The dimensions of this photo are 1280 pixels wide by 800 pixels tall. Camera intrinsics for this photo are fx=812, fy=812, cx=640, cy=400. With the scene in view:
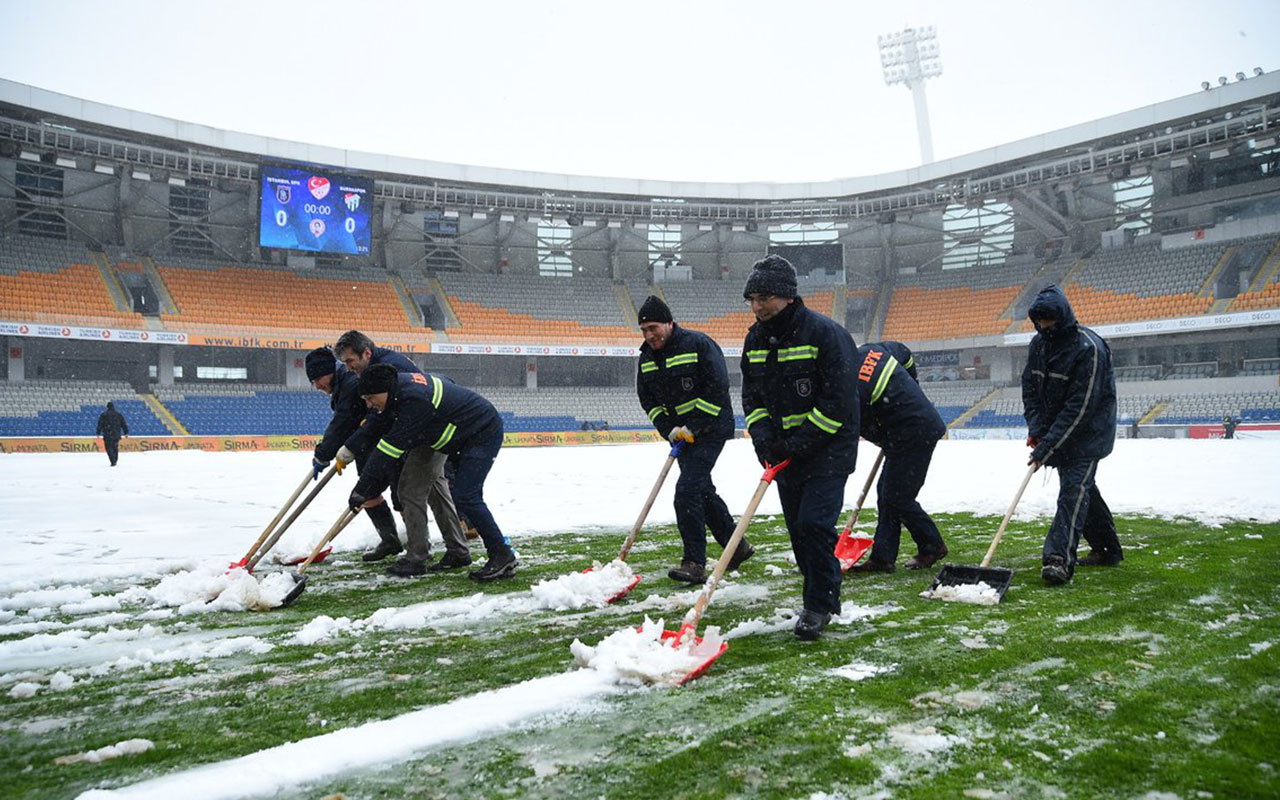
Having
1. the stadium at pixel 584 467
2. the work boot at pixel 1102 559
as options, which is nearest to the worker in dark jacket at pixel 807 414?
the stadium at pixel 584 467

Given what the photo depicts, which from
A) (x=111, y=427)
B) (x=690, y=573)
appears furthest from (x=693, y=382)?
(x=111, y=427)

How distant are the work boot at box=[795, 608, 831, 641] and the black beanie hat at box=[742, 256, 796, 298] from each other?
1518 mm

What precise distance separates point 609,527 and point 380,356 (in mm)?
2918

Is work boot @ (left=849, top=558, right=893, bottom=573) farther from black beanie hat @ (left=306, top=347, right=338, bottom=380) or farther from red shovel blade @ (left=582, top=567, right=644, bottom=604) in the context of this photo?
black beanie hat @ (left=306, top=347, right=338, bottom=380)

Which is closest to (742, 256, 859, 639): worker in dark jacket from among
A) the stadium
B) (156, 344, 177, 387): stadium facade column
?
the stadium

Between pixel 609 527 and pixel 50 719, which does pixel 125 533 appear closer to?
pixel 609 527

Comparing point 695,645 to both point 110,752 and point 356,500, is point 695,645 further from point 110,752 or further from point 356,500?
point 356,500

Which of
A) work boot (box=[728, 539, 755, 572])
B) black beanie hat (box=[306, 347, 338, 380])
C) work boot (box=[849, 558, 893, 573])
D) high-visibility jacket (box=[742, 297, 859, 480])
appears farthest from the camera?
black beanie hat (box=[306, 347, 338, 380])

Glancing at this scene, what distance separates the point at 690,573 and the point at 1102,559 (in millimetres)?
2807

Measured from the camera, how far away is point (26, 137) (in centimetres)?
2505

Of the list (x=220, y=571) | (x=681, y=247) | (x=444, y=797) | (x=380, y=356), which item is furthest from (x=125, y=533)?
(x=681, y=247)

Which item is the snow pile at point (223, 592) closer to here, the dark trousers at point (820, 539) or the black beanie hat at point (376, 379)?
the black beanie hat at point (376, 379)

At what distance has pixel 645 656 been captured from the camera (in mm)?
3121

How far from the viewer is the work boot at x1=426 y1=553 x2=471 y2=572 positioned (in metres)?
5.97
